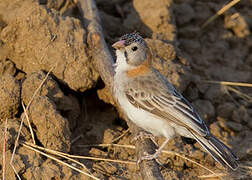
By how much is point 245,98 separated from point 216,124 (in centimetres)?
108

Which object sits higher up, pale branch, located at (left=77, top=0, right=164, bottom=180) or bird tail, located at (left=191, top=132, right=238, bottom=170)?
pale branch, located at (left=77, top=0, right=164, bottom=180)

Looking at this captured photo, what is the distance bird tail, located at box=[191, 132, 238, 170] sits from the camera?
502 centimetres

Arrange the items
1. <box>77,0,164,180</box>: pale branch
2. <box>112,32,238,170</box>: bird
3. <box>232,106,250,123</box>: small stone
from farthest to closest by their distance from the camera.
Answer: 1. <box>232,106,250,123</box>: small stone
2. <box>112,32,238,170</box>: bird
3. <box>77,0,164,180</box>: pale branch

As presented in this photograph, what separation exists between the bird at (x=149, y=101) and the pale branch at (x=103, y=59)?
0.20 meters

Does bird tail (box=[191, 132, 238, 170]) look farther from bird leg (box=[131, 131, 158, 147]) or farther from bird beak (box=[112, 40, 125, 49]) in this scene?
bird beak (box=[112, 40, 125, 49])

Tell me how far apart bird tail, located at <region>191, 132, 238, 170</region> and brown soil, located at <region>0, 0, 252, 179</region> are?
2.85ft

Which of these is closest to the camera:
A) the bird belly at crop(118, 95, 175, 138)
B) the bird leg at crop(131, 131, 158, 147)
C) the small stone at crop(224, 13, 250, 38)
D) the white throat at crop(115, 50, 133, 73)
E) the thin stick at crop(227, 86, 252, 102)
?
the bird belly at crop(118, 95, 175, 138)

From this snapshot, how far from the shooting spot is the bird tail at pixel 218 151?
5.02 meters

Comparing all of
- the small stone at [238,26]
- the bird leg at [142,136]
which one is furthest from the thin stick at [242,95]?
the bird leg at [142,136]

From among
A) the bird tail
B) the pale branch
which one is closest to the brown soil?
the pale branch

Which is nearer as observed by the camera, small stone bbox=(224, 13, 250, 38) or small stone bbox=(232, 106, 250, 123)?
small stone bbox=(232, 106, 250, 123)

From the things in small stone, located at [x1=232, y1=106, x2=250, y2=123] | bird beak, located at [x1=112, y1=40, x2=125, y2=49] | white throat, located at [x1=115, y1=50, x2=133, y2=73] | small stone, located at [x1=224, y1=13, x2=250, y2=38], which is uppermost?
bird beak, located at [x1=112, y1=40, x2=125, y2=49]

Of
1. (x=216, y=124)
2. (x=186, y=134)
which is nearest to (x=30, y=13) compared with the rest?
(x=186, y=134)

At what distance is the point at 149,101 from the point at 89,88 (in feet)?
3.95
